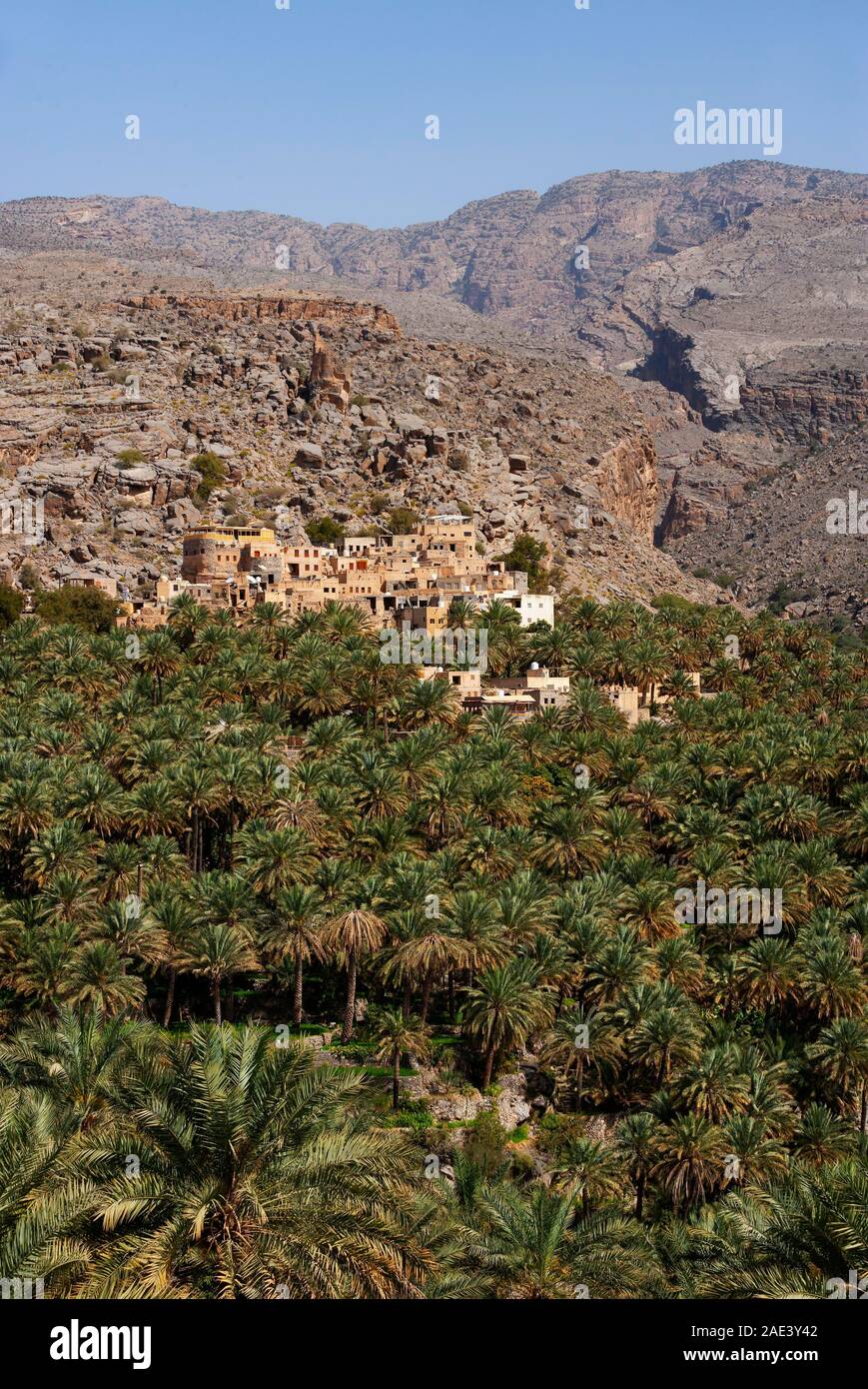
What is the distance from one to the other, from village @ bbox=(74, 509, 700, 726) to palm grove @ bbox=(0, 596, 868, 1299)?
445cm

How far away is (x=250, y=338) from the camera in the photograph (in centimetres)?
16200

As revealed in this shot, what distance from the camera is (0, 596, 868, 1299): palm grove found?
20719 millimetres

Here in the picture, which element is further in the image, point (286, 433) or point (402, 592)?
point (286, 433)

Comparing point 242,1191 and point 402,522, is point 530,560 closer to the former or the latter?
point 402,522

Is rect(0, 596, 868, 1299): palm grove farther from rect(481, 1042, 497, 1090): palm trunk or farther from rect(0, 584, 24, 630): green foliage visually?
rect(0, 584, 24, 630): green foliage

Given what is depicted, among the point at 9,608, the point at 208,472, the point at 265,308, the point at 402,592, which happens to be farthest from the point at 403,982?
the point at 265,308

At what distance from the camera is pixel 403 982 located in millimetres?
52031

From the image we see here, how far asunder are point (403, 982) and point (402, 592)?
171ft

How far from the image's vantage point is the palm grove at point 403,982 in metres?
20.7

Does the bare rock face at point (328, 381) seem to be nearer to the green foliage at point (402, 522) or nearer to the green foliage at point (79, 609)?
the green foliage at point (402, 522)

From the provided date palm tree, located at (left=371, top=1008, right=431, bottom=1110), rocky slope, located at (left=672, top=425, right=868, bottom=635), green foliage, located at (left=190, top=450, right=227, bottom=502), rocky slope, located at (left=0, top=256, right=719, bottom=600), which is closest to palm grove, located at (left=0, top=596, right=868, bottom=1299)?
date palm tree, located at (left=371, top=1008, right=431, bottom=1110)

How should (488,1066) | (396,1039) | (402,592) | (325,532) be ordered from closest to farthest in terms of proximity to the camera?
(396,1039) < (488,1066) < (402,592) < (325,532)

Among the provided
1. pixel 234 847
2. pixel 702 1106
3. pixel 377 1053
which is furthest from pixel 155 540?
pixel 702 1106

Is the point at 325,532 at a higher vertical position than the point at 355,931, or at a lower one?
higher
